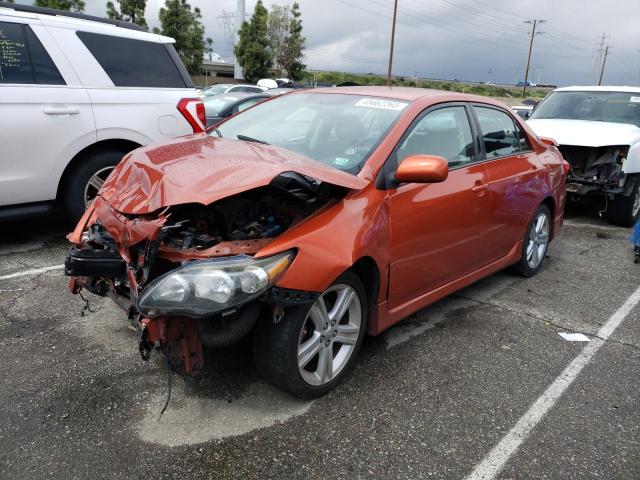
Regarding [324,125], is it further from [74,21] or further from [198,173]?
[74,21]

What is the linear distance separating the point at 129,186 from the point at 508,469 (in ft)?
7.66

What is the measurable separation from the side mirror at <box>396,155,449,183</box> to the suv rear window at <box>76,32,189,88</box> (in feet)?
11.5

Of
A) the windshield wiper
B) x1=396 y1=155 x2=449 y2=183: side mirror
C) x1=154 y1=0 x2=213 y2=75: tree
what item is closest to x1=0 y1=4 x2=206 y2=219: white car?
the windshield wiper

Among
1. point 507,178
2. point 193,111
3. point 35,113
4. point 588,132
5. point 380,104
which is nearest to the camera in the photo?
point 380,104

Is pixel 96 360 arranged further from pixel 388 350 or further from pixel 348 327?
pixel 388 350

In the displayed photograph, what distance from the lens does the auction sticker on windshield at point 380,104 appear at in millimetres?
3460

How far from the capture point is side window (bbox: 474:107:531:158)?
13.5 ft

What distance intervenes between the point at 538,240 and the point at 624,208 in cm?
296

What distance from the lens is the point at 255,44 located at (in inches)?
1829

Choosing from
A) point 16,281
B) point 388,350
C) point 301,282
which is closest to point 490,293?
point 388,350

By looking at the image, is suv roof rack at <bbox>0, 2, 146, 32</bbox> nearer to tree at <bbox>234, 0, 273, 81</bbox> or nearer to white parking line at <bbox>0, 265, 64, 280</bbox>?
white parking line at <bbox>0, 265, 64, 280</bbox>

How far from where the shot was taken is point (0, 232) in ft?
18.0

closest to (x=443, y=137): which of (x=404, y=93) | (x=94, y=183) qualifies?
(x=404, y=93)

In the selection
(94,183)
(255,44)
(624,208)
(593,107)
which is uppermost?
(255,44)
